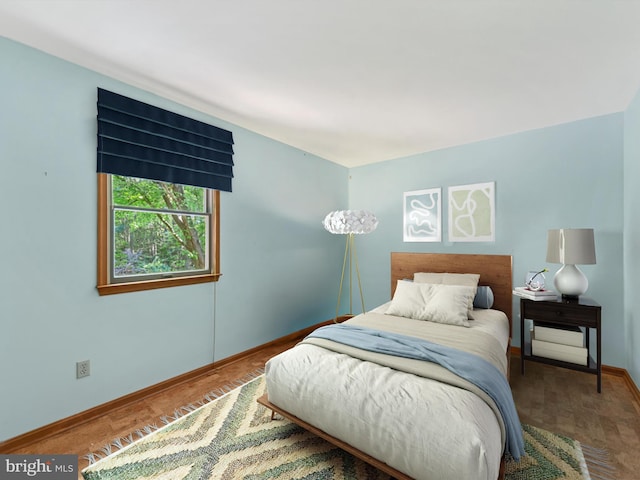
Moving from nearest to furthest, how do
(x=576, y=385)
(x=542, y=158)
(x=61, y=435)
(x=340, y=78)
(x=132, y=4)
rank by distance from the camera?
(x=132, y=4)
(x=61, y=435)
(x=340, y=78)
(x=576, y=385)
(x=542, y=158)

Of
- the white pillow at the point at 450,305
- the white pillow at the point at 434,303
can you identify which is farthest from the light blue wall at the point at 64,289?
the white pillow at the point at 450,305

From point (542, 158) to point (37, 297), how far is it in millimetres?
4532

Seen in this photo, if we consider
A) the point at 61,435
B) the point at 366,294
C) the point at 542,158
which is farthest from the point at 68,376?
the point at 542,158

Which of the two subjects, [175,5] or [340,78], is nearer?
[175,5]

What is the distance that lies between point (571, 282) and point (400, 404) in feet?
Result: 7.43

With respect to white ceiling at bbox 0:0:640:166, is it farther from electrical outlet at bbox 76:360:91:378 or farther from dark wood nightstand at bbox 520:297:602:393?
electrical outlet at bbox 76:360:91:378

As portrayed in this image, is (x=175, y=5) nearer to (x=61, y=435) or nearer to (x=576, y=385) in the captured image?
(x=61, y=435)

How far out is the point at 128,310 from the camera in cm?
234

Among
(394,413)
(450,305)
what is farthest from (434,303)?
(394,413)


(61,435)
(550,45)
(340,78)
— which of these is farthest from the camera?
(340,78)

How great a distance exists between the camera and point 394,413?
56.5 inches

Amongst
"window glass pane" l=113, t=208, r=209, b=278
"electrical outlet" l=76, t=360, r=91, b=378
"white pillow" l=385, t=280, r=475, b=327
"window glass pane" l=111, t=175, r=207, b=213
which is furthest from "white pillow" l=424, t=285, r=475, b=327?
"electrical outlet" l=76, t=360, r=91, b=378

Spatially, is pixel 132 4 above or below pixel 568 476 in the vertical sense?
above

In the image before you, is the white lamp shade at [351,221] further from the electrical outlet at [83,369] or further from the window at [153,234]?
the electrical outlet at [83,369]
